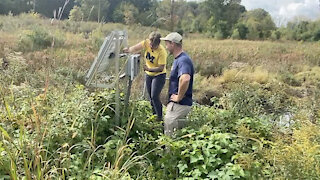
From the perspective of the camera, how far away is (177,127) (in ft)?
13.3

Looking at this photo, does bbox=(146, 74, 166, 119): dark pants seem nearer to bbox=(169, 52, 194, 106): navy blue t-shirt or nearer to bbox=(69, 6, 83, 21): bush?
bbox=(169, 52, 194, 106): navy blue t-shirt

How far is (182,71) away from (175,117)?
564 millimetres

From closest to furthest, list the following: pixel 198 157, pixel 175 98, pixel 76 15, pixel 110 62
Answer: pixel 198 157 → pixel 110 62 → pixel 76 15 → pixel 175 98

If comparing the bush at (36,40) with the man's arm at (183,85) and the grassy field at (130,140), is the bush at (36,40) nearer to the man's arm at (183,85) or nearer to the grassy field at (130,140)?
the grassy field at (130,140)

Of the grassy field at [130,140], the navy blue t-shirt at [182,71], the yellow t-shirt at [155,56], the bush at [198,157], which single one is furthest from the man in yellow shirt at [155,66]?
the bush at [198,157]

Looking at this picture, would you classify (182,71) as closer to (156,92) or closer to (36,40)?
(156,92)

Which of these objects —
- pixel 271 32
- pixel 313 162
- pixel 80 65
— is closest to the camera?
pixel 313 162

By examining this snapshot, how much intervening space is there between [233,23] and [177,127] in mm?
28055

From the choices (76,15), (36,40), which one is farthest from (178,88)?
(36,40)

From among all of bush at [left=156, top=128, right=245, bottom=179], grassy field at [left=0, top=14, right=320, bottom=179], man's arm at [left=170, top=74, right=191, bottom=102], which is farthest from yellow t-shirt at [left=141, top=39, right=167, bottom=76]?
bush at [left=156, top=128, right=245, bottom=179]

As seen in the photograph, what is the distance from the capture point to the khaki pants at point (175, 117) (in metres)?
4.06

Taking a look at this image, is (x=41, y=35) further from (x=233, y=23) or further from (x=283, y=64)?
(x=233, y=23)

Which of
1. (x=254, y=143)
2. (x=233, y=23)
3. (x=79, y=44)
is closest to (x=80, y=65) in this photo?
(x=79, y=44)

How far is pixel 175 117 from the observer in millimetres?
4062
